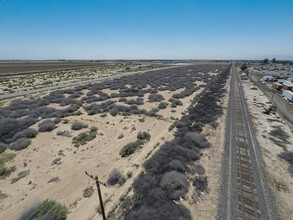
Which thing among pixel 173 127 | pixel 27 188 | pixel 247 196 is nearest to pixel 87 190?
pixel 27 188

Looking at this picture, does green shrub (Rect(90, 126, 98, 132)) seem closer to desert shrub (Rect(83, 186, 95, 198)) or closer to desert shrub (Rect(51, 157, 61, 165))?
desert shrub (Rect(51, 157, 61, 165))

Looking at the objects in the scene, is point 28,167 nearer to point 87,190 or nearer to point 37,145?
point 37,145

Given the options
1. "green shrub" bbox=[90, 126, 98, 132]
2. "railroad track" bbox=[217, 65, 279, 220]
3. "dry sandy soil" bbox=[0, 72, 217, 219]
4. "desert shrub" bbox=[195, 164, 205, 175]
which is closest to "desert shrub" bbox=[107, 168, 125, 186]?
"dry sandy soil" bbox=[0, 72, 217, 219]

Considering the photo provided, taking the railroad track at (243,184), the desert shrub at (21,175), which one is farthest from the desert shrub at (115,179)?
the desert shrub at (21,175)

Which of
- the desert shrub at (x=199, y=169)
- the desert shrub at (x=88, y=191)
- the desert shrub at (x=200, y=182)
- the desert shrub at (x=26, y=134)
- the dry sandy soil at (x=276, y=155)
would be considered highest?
the desert shrub at (x=26, y=134)

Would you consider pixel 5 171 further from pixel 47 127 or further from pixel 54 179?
pixel 47 127

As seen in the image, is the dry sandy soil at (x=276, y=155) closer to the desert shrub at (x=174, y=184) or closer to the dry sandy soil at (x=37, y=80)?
the desert shrub at (x=174, y=184)
